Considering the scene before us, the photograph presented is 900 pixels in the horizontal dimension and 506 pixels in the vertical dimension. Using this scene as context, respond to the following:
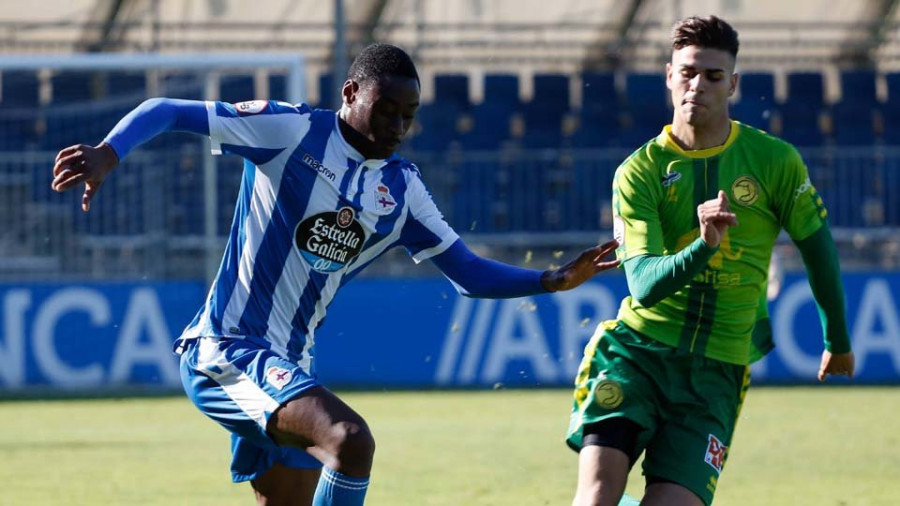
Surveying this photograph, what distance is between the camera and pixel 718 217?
15.0ft

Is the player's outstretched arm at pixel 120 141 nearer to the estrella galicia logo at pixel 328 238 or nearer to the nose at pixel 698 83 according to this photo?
the estrella galicia logo at pixel 328 238

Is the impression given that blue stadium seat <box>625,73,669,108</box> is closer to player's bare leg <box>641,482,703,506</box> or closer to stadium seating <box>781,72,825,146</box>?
stadium seating <box>781,72,825,146</box>

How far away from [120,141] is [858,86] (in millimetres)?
16270

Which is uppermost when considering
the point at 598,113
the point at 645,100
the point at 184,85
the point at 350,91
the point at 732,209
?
the point at 350,91

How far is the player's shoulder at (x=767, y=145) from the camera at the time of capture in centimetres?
519

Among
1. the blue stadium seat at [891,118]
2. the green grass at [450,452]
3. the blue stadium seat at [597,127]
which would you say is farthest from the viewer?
the blue stadium seat at [891,118]

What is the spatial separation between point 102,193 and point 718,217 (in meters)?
11.7

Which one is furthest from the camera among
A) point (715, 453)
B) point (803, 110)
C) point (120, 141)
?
point (803, 110)

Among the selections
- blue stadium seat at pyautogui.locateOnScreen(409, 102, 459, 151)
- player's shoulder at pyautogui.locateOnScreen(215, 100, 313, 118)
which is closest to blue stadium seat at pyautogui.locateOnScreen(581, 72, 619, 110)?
blue stadium seat at pyautogui.locateOnScreen(409, 102, 459, 151)

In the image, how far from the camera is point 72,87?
15680 millimetres

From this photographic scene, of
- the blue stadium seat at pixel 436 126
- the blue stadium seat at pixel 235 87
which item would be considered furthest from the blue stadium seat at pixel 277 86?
the blue stadium seat at pixel 436 126

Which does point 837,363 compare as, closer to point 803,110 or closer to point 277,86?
point 277,86

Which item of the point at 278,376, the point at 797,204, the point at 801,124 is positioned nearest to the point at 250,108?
the point at 278,376

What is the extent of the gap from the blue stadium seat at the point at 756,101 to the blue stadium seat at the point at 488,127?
2775mm
